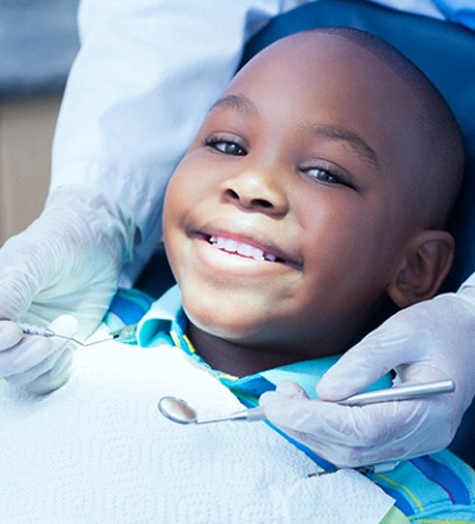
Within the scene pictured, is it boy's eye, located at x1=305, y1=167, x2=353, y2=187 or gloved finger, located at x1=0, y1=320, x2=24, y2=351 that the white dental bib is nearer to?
gloved finger, located at x1=0, y1=320, x2=24, y2=351

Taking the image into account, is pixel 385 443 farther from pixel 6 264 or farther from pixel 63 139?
pixel 63 139

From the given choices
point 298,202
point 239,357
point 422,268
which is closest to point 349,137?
point 298,202

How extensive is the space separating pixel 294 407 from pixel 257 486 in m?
0.11

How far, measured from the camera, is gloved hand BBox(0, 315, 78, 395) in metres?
1.11

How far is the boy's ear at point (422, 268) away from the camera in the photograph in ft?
4.12

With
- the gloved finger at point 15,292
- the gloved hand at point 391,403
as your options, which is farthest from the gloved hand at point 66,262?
the gloved hand at point 391,403

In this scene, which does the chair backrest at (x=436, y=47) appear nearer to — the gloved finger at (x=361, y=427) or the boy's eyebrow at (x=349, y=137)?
the boy's eyebrow at (x=349, y=137)

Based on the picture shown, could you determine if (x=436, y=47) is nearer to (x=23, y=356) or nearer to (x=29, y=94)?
(x=23, y=356)

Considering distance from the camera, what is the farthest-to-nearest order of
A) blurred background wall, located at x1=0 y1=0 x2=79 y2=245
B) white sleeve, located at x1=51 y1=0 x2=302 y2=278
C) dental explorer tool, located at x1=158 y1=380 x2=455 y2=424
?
blurred background wall, located at x1=0 y1=0 x2=79 y2=245, white sleeve, located at x1=51 y1=0 x2=302 y2=278, dental explorer tool, located at x1=158 y1=380 x2=455 y2=424

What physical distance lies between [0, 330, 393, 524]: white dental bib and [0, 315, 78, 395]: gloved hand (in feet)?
0.11

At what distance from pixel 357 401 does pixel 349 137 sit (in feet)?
1.20

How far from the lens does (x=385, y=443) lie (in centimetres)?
101

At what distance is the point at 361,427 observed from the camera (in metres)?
0.98

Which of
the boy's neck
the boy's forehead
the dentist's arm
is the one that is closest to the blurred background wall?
the dentist's arm
